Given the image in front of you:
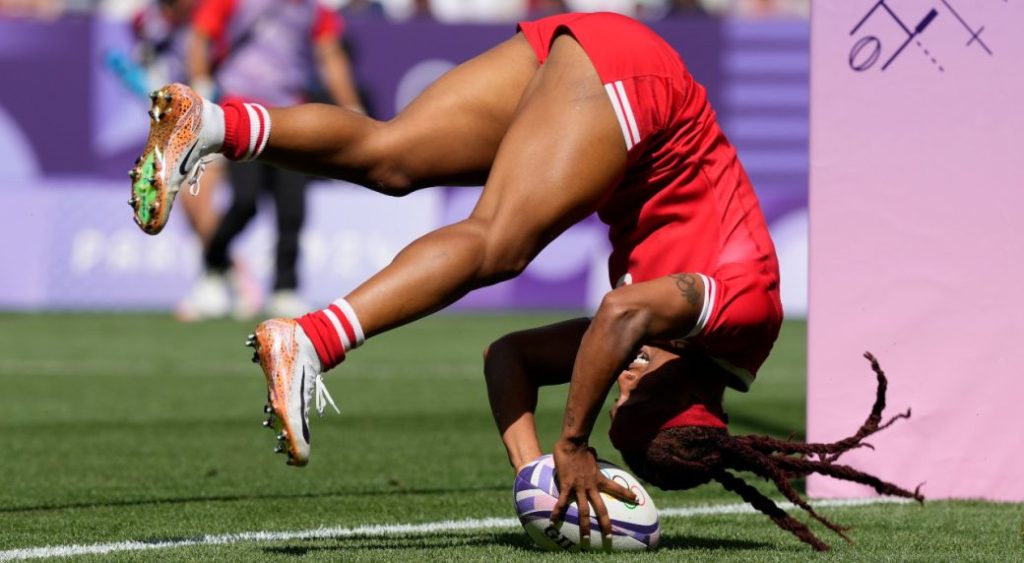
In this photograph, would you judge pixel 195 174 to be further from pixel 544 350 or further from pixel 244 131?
pixel 544 350

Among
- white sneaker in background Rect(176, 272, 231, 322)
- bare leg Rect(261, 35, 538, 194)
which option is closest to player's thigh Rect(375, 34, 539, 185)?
bare leg Rect(261, 35, 538, 194)

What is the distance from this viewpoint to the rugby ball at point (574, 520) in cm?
449

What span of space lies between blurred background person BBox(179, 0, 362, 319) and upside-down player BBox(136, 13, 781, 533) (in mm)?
8848

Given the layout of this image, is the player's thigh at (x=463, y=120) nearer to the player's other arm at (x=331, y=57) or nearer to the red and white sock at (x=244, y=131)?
the red and white sock at (x=244, y=131)

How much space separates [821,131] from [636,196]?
1240 millimetres

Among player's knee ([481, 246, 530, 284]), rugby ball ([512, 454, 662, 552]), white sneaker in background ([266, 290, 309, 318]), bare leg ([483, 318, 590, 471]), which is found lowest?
white sneaker in background ([266, 290, 309, 318])

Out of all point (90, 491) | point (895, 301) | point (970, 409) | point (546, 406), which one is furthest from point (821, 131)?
point (546, 406)

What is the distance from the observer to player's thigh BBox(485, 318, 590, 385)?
495 centimetres

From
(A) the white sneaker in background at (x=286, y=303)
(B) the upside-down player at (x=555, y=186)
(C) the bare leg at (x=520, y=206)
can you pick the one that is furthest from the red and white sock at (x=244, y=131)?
(A) the white sneaker in background at (x=286, y=303)

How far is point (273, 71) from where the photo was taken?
45.1 ft

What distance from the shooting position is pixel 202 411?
848 cm

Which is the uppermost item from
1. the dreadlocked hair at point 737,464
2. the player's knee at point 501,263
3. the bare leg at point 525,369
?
the player's knee at point 501,263

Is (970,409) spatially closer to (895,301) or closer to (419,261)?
(895,301)

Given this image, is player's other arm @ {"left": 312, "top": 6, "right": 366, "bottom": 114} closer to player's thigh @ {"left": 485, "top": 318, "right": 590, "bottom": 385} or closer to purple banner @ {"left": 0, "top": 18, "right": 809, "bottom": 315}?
purple banner @ {"left": 0, "top": 18, "right": 809, "bottom": 315}
